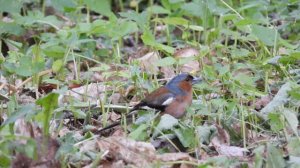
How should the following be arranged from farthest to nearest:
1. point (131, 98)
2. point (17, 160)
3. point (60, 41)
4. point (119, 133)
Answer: point (60, 41), point (131, 98), point (119, 133), point (17, 160)

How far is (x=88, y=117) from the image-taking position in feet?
20.6

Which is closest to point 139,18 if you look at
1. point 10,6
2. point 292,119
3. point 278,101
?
point 10,6

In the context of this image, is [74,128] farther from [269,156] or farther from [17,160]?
[269,156]

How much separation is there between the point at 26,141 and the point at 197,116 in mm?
1438

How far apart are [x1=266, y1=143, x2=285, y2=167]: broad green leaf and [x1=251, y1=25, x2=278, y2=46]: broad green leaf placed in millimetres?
2148

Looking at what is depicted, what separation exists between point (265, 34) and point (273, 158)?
2254 mm

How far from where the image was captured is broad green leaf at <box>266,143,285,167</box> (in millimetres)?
4980

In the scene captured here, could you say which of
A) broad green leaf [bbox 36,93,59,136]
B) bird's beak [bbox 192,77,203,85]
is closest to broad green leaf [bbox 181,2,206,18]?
bird's beak [bbox 192,77,203,85]

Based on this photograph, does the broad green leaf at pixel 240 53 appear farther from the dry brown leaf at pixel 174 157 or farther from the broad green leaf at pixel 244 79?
the dry brown leaf at pixel 174 157

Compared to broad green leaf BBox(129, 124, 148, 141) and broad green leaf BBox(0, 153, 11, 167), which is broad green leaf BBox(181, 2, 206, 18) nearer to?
broad green leaf BBox(129, 124, 148, 141)

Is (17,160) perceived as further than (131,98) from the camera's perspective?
No

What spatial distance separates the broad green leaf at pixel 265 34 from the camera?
703 centimetres

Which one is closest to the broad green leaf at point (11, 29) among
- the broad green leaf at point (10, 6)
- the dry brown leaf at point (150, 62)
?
the broad green leaf at point (10, 6)

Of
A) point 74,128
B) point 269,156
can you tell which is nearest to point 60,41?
point 74,128
